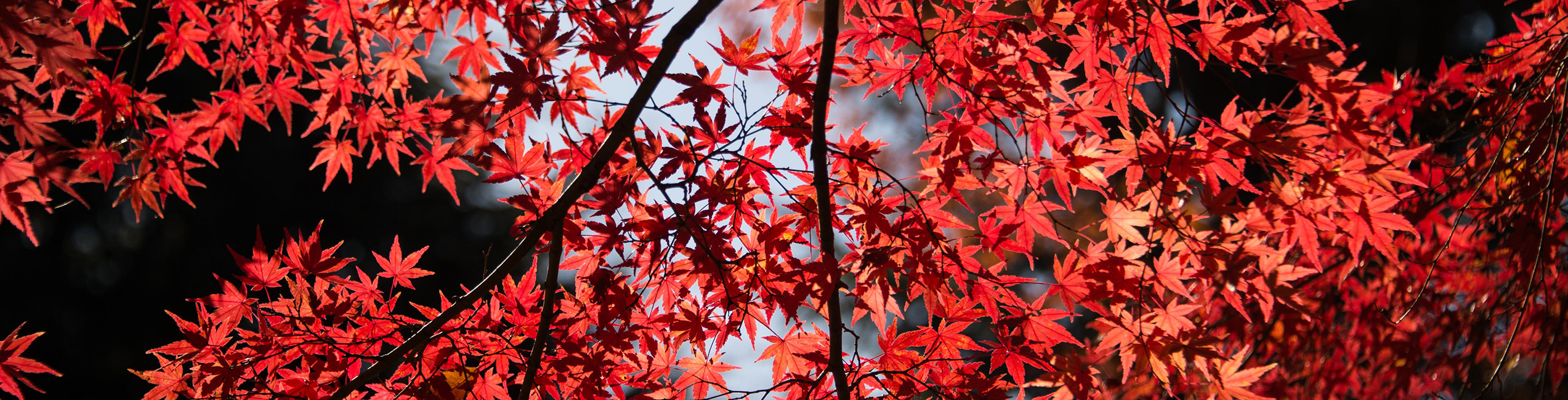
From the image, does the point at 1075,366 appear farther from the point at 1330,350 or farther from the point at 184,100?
the point at 184,100

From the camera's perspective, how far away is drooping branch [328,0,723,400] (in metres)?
1.34

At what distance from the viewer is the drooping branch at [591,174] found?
4.40 feet

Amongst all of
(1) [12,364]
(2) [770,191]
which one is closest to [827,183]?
(2) [770,191]

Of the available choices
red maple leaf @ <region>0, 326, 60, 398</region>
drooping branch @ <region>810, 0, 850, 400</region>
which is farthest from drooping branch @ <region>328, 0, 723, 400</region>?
red maple leaf @ <region>0, 326, 60, 398</region>

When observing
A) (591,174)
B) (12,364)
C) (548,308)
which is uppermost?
(591,174)

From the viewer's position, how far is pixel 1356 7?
5.65 metres

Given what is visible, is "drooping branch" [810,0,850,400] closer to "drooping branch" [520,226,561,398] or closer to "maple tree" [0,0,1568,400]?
"maple tree" [0,0,1568,400]

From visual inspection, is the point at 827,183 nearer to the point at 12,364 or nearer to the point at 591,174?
the point at 591,174

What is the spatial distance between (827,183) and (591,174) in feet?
1.46

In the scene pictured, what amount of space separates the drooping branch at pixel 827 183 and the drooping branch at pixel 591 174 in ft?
0.72

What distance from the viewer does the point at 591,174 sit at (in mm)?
1340

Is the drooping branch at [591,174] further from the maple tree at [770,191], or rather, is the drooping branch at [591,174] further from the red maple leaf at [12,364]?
the red maple leaf at [12,364]

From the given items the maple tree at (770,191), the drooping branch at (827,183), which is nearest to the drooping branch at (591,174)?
the maple tree at (770,191)

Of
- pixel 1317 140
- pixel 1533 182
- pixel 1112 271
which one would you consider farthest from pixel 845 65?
pixel 1533 182
